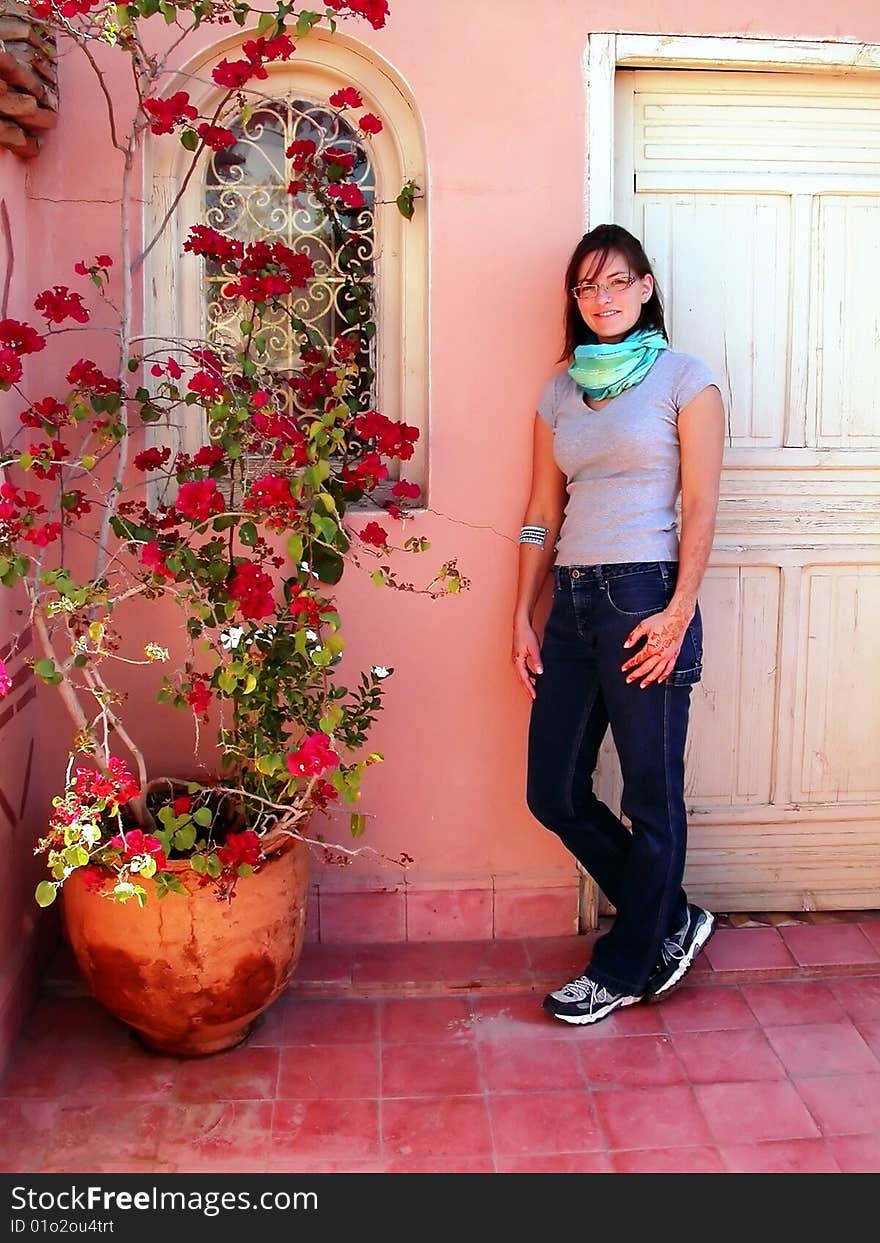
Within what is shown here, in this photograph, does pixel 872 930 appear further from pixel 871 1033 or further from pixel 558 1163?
pixel 558 1163

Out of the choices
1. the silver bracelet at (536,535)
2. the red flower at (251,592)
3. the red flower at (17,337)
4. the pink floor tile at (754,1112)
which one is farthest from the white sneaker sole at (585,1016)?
the red flower at (17,337)

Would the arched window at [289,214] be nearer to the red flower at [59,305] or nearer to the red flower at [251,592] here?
the red flower at [59,305]

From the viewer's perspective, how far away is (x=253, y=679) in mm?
2447

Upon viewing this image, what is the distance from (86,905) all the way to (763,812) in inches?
78.6

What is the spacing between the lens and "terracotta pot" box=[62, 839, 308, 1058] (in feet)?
8.53

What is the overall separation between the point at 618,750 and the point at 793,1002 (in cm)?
86

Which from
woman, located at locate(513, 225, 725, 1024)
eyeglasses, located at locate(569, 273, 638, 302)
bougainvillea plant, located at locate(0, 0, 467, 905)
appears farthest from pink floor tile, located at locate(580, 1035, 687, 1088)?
eyeglasses, located at locate(569, 273, 638, 302)

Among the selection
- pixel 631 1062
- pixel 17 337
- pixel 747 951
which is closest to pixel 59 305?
pixel 17 337

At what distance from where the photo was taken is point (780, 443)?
3355 mm

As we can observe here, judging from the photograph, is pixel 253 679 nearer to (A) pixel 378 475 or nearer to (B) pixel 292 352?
(A) pixel 378 475

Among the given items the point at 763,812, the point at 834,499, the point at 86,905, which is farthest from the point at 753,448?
the point at 86,905
